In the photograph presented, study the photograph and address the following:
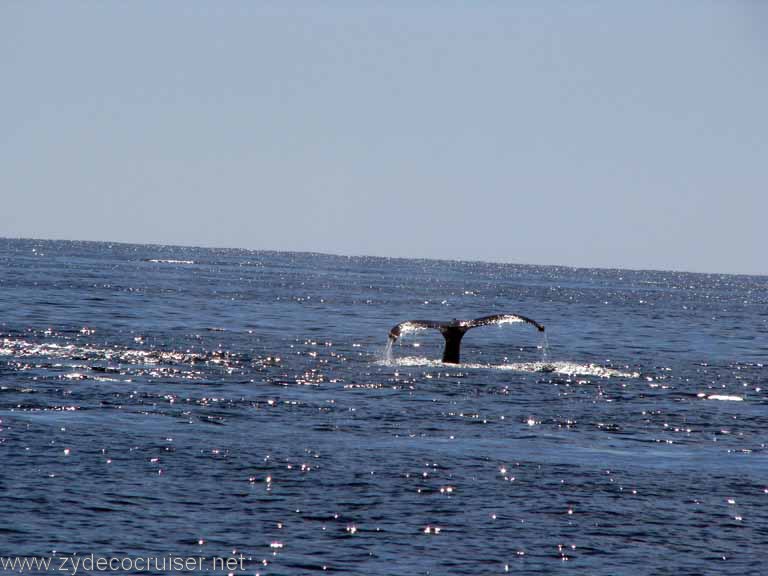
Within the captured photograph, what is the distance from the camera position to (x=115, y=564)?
2030 cm

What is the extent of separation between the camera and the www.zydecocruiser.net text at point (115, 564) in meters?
19.9

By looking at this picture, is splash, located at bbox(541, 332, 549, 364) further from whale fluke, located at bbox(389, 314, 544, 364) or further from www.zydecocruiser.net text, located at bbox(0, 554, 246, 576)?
www.zydecocruiser.net text, located at bbox(0, 554, 246, 576)

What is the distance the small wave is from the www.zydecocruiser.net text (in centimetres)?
3477

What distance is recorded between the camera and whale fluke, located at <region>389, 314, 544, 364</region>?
47647mm

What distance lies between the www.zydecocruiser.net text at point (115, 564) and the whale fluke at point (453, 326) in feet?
81.6

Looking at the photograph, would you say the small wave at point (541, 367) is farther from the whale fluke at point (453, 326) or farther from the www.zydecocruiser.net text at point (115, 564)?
the www.zydecocruiser.net text at point (115, 564)

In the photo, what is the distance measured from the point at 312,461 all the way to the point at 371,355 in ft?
106

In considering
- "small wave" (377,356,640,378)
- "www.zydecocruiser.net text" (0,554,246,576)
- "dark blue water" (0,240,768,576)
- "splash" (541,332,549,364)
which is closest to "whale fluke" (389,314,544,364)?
"small wave" (377,356,640,378)

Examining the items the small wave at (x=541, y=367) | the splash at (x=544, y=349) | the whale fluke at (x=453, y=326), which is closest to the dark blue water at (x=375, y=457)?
the small wave at (x=541, y=367)

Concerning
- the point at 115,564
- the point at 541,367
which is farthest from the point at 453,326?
the point at 115,564

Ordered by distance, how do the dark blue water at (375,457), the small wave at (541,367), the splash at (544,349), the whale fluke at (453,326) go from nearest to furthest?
the dark blue water at (375,457) → the whale fluke at (453,326) → the small wave at (541,367) → the splash at (544,349)

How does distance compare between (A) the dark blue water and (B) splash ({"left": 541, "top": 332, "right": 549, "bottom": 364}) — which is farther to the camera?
(B) splash ({"left": 541, "top": 332, "right": 549, "bottom": 364})

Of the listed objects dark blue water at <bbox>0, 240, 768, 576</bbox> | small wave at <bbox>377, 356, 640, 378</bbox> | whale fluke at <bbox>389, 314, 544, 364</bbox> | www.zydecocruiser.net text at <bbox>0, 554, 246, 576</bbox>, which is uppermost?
whale fluke at <bbox>389, 314, 544, 364</bbox>

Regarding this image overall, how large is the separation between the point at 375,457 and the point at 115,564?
425 inches
